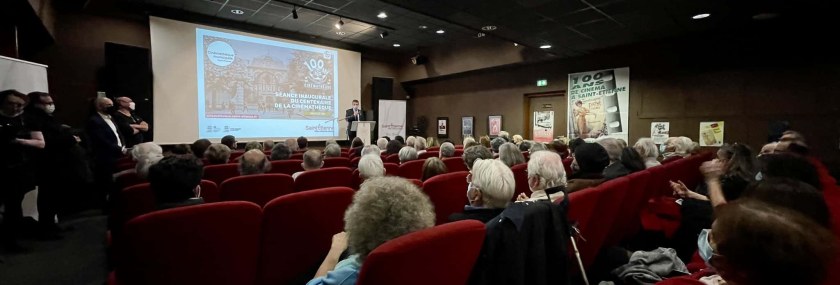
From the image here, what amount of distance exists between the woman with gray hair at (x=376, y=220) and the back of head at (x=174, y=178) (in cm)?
Result: 99

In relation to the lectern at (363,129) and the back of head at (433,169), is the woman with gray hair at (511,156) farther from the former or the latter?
the lectern at (363,129)

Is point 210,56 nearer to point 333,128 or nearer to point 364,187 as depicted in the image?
point 333,128

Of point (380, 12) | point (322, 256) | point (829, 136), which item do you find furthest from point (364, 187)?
point (829, 136)

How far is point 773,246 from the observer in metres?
0.68

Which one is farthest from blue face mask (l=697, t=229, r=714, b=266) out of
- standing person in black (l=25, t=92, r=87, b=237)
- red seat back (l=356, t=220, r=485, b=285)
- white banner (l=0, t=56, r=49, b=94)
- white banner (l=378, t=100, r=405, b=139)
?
white banner (l=378, t=100, r=405, b=139)

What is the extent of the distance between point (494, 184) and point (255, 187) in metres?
1.50

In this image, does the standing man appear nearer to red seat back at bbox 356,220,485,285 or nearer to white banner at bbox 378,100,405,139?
white banner at bbox 378,100,405,139

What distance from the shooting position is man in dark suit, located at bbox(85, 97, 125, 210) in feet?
13.8

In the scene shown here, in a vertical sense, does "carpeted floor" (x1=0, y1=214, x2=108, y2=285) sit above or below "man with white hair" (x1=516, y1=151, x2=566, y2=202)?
below

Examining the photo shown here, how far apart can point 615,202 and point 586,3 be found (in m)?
3.87

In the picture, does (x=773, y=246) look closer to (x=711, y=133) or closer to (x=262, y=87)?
(x=711, y=133)

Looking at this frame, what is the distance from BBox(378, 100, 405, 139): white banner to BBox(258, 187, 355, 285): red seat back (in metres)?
8.79

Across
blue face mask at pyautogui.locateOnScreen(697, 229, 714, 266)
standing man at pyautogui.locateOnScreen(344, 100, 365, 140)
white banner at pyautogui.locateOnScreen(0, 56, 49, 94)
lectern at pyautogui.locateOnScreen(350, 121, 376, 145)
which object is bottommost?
blue face mask at pyautogui.locateOnScreen(697, 229, 714, 266)

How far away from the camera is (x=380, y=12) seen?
6.94 meters
